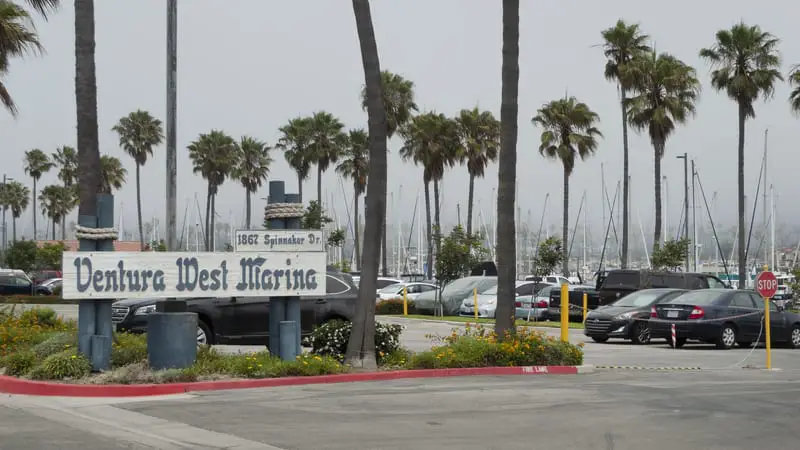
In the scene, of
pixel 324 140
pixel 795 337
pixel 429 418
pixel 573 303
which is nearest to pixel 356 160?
pixel 324 140

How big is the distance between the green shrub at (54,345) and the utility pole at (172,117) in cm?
308

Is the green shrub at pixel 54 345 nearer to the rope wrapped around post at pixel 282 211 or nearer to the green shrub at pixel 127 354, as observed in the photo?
the green shrub at pixel 127 354

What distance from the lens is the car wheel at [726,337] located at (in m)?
26.2

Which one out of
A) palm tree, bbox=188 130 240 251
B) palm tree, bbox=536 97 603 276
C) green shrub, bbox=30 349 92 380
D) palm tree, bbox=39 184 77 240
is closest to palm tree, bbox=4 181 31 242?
palm tree, bbox=39 184 77 240

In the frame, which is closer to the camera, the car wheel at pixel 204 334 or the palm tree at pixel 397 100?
the car wheel at pixel 204 334

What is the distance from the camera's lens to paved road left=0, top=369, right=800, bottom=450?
10.5 metres

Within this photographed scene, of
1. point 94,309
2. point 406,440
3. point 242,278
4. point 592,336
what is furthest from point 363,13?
point 592,336

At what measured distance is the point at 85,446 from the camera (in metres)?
9.96

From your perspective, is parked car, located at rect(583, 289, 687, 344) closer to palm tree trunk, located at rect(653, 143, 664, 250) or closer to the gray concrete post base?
the gray concrete post base

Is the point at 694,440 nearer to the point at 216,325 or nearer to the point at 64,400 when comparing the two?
the point at 64,400

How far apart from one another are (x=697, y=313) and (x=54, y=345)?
1610 cm

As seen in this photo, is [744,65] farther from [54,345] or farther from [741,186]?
[54,345]

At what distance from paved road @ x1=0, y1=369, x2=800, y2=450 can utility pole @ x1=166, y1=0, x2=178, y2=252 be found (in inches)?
223

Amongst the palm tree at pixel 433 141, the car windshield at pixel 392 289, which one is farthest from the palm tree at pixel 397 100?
the car windshield at pixel 392 289
